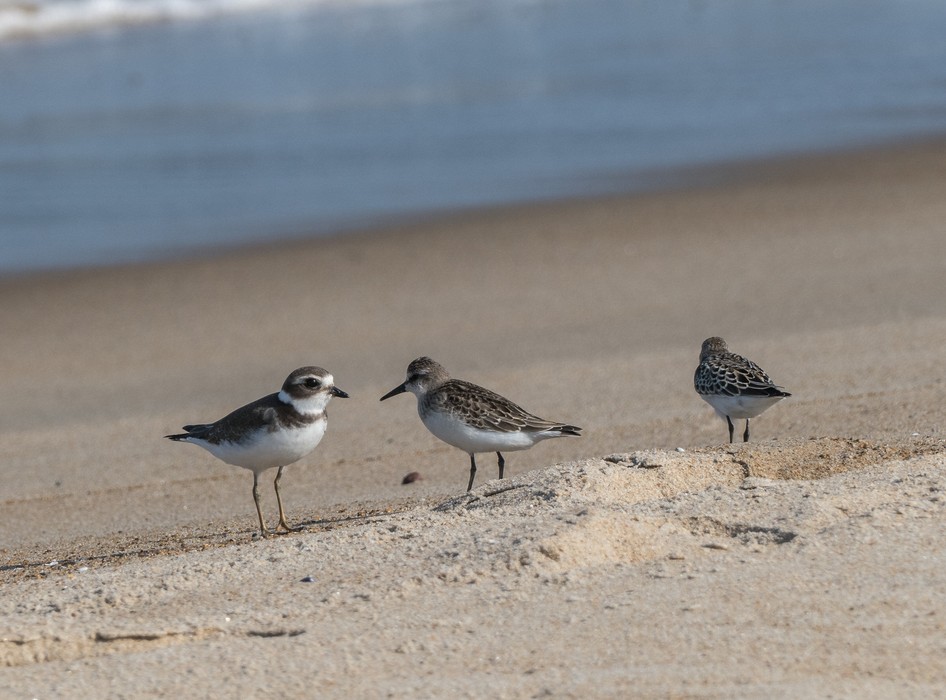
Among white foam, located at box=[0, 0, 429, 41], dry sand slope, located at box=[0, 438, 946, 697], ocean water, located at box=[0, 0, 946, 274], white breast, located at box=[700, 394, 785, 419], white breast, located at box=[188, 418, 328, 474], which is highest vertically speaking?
white foam, located at box=[0, 0, 429, 41]

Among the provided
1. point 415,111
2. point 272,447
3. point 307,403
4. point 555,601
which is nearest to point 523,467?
point 307,403

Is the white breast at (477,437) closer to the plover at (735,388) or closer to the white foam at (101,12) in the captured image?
the plover at (735,388)

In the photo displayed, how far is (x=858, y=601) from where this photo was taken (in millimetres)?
4484

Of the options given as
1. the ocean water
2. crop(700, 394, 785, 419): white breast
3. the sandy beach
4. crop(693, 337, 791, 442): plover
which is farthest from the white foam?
crop(700, 394, 785, 419): white breast

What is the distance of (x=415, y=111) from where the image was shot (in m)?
20.9

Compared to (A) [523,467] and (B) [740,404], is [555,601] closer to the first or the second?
(B) [740,404]

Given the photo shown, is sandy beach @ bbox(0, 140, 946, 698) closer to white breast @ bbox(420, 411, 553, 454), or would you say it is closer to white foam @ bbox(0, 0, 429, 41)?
white breast @ bbox(420, 411, 553, 454)

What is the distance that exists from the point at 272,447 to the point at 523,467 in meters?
1.91

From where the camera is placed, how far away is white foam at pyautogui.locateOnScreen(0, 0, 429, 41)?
3434 centimetres

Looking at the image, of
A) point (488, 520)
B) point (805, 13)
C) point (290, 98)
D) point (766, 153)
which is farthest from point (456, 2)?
point (488, 520)

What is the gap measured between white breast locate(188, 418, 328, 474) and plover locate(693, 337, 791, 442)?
2142 mm

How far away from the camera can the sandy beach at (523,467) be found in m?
4.37

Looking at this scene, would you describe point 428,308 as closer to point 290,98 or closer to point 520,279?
point 520,279

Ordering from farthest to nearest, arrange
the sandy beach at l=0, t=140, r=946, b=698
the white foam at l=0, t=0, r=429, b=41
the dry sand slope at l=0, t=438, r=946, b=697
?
1. the white foam at l=0, t=0, r=429, b=41
2. the sandy beach at l=0, t=140, r=946, b=698
3. the dry sand slope at l=0, t=438, r=946, b=697
